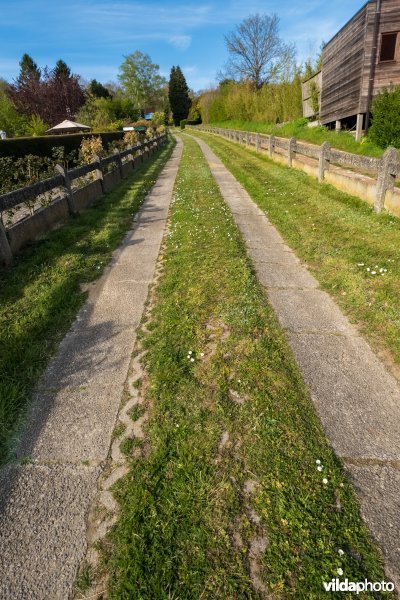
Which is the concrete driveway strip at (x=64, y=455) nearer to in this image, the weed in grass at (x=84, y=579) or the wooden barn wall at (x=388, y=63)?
the weed in grass at (x=84, y=579)

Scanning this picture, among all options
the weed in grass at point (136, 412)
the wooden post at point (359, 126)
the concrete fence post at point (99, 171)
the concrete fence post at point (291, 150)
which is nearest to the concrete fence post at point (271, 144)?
the concrete fence post at point (291, 150)

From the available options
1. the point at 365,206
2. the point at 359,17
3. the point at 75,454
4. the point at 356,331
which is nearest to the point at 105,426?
the point at 75,454

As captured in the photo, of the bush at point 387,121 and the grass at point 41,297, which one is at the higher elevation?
the bush at point 387,121

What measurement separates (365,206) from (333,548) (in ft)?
23.3

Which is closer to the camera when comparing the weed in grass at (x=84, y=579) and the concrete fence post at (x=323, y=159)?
the weed in grass at (x=84, y=579)

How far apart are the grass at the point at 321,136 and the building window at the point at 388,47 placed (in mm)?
3020

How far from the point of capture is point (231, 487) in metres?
2.02

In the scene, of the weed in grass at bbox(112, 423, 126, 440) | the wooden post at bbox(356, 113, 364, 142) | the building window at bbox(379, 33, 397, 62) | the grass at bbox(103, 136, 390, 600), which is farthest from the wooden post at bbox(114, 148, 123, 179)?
the weed in grass at bbox(112, 423, 126, 440)

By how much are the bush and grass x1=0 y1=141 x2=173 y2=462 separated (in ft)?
31.5

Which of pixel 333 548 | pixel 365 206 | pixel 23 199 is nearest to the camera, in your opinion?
pixel 333 548

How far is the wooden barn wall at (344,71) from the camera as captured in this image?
13844mm

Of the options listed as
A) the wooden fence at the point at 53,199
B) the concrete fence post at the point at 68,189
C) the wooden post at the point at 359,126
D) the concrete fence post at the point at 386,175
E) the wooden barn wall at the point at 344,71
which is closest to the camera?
the wooden fence at the point at 53,199

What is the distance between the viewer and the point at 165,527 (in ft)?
5.98

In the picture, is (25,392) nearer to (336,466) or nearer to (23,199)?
(336,466)
